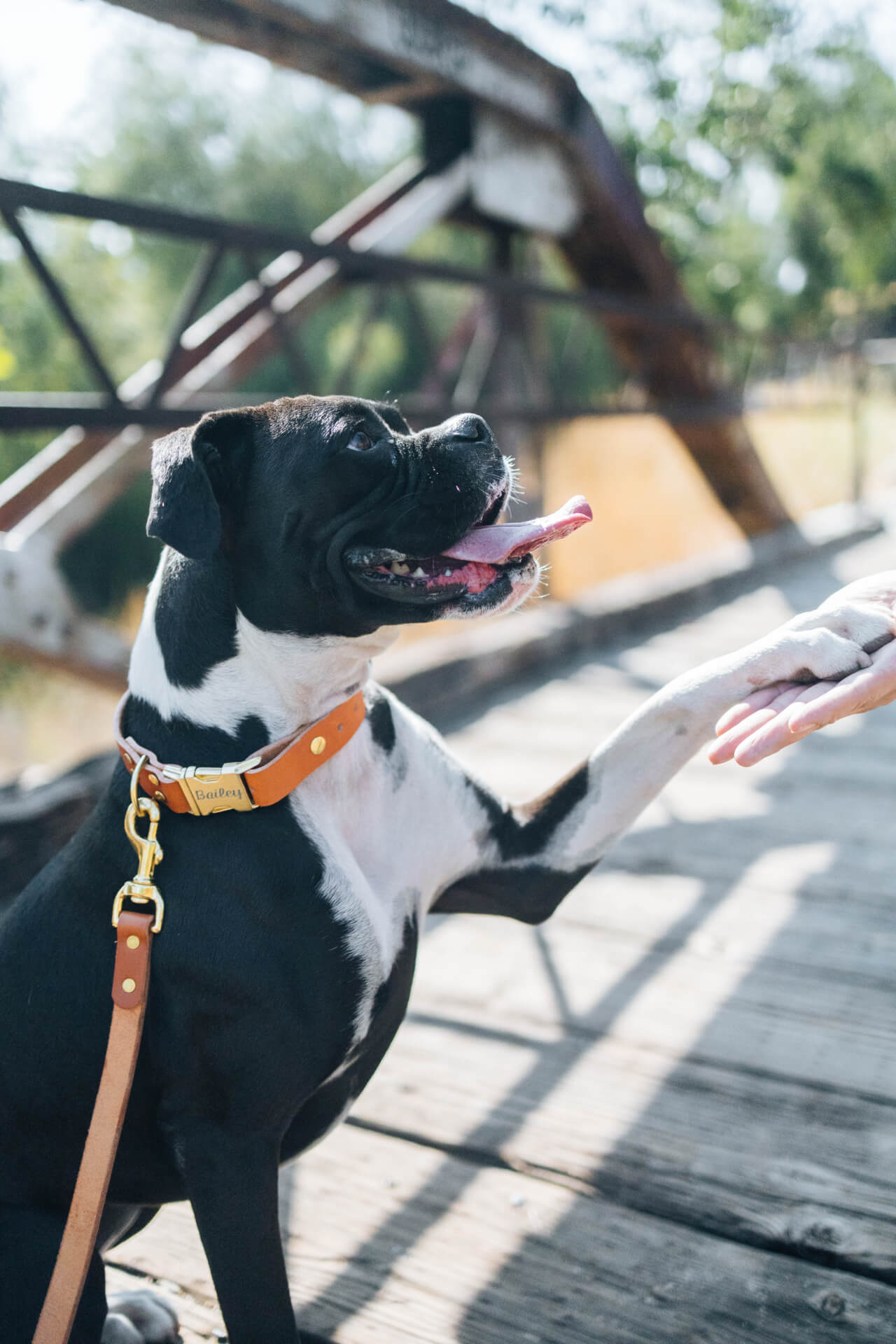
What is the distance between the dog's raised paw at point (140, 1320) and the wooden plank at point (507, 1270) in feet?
0.26

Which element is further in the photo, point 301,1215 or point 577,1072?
point 577,1072

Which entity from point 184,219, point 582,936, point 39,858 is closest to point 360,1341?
point 582,936

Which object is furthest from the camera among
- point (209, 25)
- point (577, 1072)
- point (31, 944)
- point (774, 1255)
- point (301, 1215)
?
point (209, 25)

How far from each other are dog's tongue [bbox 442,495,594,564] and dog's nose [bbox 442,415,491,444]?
12cm

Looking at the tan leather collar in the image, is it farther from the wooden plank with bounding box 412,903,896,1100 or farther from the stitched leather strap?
the wooden plank with bounding box 412,903,896,1100

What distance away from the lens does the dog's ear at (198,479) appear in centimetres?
122

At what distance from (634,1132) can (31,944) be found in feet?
3.26

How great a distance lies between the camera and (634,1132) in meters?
1.69

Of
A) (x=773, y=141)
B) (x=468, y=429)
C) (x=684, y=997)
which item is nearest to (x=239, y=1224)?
(x=468, y=429)

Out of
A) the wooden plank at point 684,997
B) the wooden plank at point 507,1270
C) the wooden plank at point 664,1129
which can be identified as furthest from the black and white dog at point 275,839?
the wooden plank at point 684,997

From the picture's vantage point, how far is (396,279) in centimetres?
357

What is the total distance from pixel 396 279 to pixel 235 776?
2.78 meters

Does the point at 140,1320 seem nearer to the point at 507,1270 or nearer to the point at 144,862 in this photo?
the point at 507,1270

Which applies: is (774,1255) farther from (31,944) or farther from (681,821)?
(681,821)
